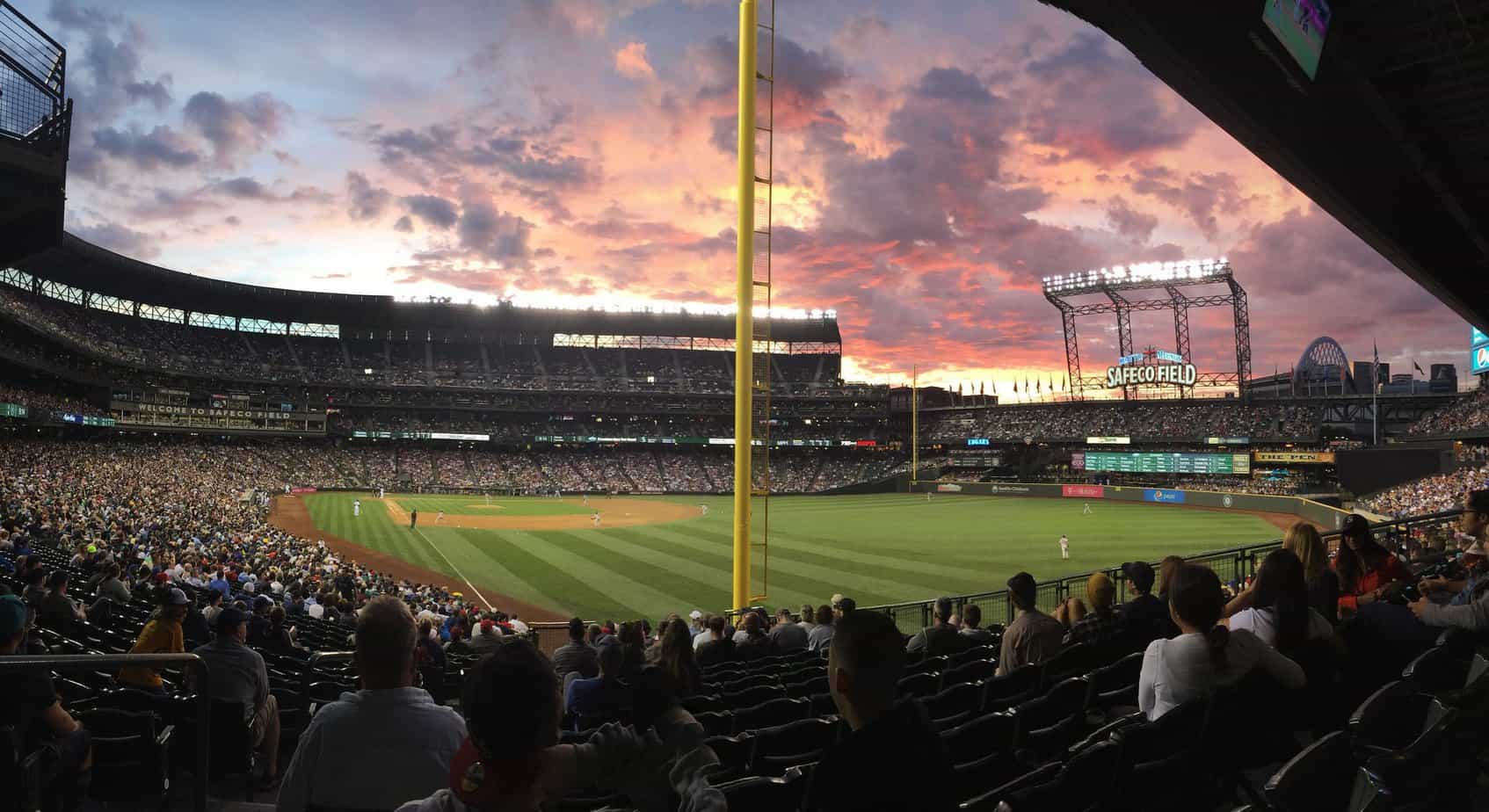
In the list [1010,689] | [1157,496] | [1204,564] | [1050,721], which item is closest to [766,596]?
[1204,564]

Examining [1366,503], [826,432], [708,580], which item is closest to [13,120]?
[708,580]

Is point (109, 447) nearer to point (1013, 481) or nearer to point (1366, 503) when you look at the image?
point (1013, 481)

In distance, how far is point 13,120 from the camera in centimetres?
788

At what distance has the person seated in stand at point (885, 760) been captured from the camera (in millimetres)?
2111

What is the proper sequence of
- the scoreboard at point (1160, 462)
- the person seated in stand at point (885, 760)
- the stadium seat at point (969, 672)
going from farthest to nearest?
the scoreboard at point (1160, 462) < the stadium seat at point (969, 672) < the person seated in stand at point (885, 760)

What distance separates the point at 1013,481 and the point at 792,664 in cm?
6747

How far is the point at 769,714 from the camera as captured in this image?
5.55 metres

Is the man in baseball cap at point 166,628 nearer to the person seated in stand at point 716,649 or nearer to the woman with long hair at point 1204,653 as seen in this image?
the person seated in stand at point 716,649

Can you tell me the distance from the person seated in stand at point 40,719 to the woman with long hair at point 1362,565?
9.58m

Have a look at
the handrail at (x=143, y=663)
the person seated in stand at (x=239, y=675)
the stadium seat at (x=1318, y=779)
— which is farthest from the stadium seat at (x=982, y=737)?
the person seated in stand at (x=239, y=675)

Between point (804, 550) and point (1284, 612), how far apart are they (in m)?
29.5

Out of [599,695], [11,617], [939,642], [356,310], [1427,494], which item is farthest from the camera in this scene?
[356,310]

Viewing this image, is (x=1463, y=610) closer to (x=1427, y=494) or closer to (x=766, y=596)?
(x=766, y=596)

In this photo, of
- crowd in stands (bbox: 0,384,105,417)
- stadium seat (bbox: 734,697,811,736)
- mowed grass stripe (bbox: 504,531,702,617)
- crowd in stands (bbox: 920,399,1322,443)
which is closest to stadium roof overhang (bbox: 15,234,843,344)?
crowd in stands (bbox: 0,384,105,417)
